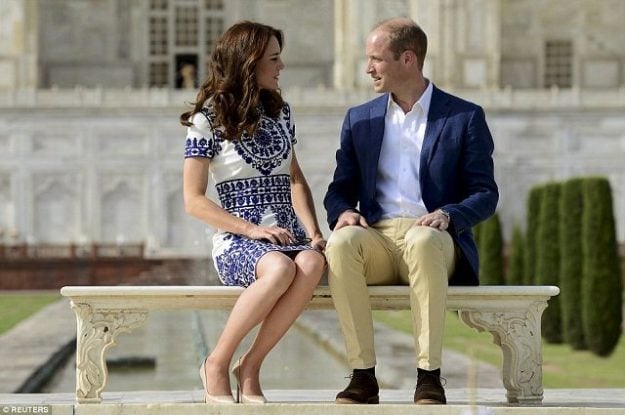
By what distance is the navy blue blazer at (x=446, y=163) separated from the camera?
5.16 m

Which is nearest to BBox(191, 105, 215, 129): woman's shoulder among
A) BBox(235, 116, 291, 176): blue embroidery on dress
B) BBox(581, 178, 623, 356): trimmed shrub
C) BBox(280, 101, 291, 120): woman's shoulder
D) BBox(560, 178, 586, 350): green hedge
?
BBox(235, 116, 291, 176): blue embroidery on dress

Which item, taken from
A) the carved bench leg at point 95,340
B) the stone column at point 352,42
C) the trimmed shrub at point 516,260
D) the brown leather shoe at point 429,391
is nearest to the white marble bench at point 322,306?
the carved bench leg at point 95,340

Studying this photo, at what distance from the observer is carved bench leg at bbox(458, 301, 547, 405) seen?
201 inches

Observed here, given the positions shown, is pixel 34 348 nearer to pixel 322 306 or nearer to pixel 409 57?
pixel 322 306

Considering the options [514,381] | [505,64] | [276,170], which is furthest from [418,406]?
[505,64]

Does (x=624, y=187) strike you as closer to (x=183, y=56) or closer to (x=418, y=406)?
(x=183, y=56)

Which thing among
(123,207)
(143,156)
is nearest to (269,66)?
(143,156)

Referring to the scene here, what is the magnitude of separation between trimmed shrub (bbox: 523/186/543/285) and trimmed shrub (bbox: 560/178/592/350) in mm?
1659

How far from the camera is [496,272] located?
60.4 feet

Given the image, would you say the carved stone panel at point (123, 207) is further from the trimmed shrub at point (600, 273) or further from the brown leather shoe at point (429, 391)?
the brown leather shoe at point (429, 391)

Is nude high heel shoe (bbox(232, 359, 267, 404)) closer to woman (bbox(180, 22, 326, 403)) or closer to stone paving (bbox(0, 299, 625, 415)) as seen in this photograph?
woman (bbox(180, 22, 326, 403))

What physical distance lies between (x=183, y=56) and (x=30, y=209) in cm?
632

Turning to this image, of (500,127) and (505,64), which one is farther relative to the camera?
(505,64)

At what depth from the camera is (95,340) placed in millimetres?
5047
